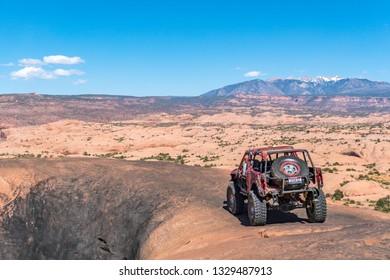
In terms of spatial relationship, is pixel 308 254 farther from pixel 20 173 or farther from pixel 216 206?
pixel 20 173

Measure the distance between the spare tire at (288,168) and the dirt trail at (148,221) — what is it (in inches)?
61.0

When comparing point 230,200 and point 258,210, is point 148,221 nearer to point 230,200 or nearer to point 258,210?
point 230,200

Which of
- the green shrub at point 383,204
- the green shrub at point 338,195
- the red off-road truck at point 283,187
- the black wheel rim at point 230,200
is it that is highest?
the red off-road truck at point 283,187

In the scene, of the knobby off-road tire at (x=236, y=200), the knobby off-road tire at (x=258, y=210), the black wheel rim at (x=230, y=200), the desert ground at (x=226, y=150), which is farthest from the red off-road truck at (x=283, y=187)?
the desert ground at (x=226, y=150)

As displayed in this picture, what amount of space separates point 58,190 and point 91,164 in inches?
140

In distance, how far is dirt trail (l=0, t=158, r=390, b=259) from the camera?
28.8 ft

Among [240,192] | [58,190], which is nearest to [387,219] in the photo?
[240,192]

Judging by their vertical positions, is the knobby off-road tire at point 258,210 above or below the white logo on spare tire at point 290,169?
below

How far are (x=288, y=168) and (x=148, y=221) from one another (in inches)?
264

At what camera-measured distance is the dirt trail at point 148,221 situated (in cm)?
878

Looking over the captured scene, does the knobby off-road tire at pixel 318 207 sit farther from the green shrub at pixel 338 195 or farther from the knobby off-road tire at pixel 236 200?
the green shrub at pixel 338 195

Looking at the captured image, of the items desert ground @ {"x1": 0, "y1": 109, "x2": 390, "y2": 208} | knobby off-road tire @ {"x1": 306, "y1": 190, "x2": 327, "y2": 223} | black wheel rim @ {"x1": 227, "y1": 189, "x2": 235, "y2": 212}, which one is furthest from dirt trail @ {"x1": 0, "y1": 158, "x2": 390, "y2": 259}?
desert ground @ {"x1": 0, "y1": 109, "x2": 390, "y2": 208}

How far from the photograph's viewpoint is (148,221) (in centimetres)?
1530

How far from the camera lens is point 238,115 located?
146 m
